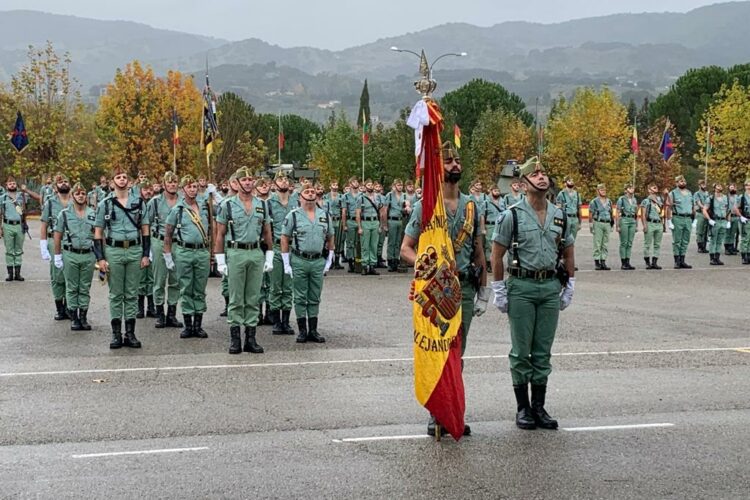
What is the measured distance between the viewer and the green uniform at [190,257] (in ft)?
47.0

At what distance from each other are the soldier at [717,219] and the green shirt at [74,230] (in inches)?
687

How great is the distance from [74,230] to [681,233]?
16.2 meters

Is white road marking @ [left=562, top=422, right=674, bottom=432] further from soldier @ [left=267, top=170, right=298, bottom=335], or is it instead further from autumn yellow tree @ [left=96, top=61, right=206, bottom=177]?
autumn yellow tree @ [left=96, top=61, right=206, bottom=177]

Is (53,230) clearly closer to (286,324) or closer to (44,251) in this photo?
(44,251)

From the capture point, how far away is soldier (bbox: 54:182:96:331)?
15.1 m

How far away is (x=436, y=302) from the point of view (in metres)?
8.21

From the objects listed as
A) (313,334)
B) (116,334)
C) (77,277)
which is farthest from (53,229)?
(313,334)

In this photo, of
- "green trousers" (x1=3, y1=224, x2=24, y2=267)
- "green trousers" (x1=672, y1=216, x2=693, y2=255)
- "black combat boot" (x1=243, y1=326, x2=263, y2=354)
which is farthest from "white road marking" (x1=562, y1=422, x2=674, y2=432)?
"green trousers" (x1=672, y1=216, x2=693, y2=255)

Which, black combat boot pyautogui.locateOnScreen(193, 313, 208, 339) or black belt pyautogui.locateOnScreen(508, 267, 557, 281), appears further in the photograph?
black combat boot pyautogui.locateOnScreen(193, 313, 208, 339)

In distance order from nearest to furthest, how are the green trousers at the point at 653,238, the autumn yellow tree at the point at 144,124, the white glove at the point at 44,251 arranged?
the white glove at the point at 44,251, the green trousers at the point at 653,238, the autumn yellow tree at the point at 144,124

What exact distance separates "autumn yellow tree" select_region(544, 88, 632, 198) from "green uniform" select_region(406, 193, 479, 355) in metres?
59.8

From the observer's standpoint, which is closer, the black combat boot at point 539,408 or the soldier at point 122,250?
the black combat boot at point 539,408

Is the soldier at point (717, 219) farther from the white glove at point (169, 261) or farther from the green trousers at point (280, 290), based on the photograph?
the white glove at point (169, 261)

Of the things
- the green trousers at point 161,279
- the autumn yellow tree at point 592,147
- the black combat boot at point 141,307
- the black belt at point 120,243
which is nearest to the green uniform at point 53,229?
the black combat boot at point 141,307
